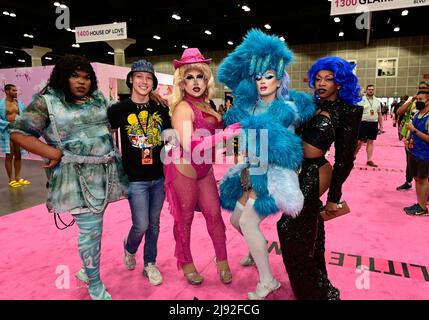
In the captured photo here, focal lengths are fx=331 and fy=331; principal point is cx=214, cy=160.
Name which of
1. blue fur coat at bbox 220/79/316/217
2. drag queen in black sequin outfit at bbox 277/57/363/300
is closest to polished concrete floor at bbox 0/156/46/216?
blue fur coat at bbox 220/79/316/217

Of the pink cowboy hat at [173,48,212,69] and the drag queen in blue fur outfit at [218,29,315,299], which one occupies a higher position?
the pink cowboy hat at [173,48,212,69]

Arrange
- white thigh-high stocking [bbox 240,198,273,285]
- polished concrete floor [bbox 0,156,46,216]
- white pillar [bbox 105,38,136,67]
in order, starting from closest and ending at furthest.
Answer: white thigh-high stocking [bbox 240,198,273,285] → polished concrete floor [bbox 0,156,46,216] → white pillar [bbox 105,38,136,67]

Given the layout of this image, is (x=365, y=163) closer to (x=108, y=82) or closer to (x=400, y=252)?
(x=400, y=252)

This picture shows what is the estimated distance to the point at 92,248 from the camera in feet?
6.64

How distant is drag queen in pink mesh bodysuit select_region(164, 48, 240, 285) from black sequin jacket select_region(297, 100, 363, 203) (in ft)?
1.98

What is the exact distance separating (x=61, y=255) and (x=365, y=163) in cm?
617

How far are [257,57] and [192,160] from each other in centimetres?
74

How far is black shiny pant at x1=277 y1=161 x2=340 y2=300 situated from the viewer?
1908 millimetres

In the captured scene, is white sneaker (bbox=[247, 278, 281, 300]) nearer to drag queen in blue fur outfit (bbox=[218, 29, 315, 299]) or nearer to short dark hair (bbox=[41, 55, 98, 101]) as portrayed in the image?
drag queen in blue fur outfit (bbox=[218, 29, 315, 299])

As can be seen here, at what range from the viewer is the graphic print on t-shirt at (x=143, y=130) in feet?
6.99

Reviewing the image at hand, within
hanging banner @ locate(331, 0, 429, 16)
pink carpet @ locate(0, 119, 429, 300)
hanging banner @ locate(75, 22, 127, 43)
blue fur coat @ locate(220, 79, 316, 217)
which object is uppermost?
hanging banner @ locate(75, 22, 127, 43)

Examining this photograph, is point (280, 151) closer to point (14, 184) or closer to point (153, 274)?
point (153, 274)

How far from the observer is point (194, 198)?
7.23 feet
